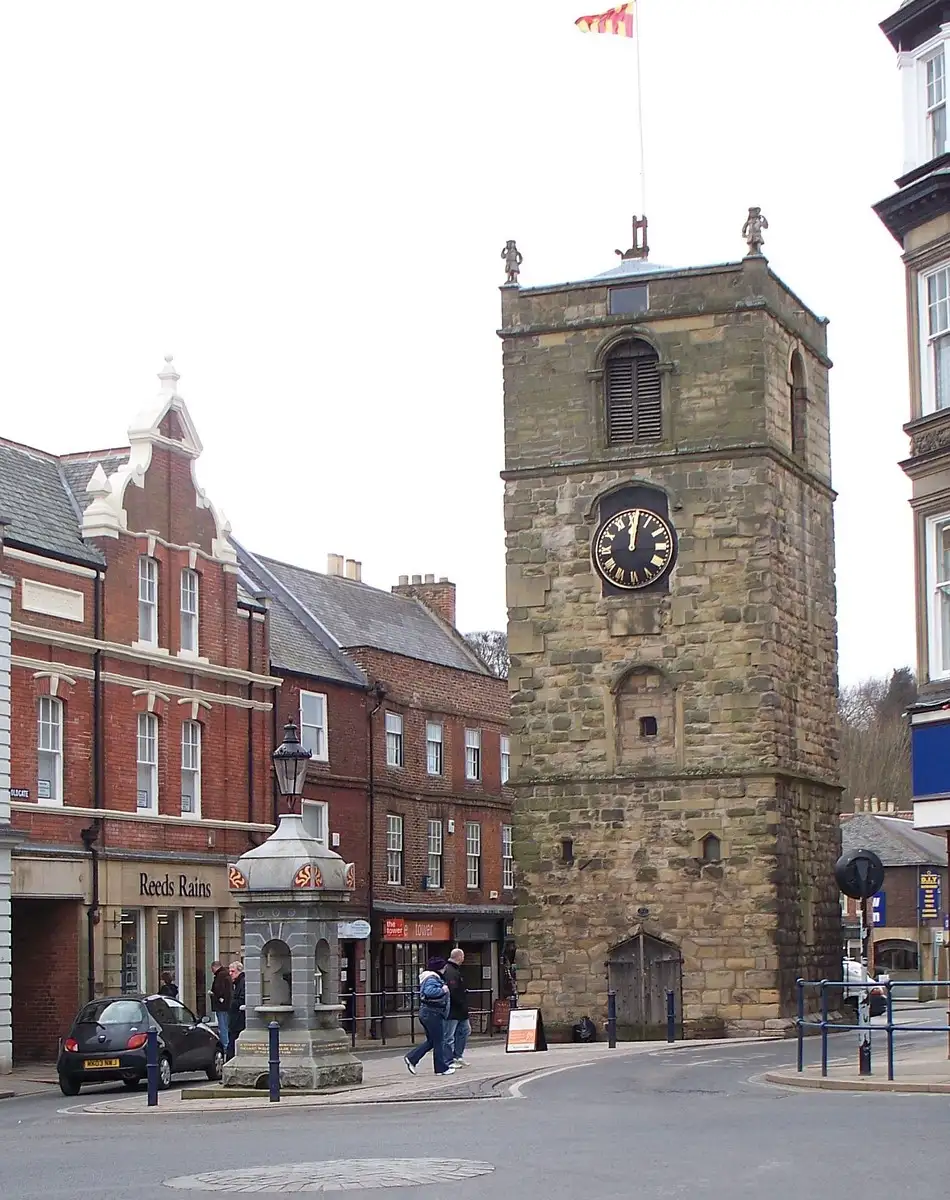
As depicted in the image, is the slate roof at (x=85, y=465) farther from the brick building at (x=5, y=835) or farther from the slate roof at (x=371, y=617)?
the slate roof at (x=371, y=617)

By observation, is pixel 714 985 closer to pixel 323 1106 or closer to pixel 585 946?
pixel 585 946

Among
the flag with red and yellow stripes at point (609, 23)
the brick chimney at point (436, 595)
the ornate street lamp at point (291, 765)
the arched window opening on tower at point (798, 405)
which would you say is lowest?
the ornate street lamp at point (291, 765)

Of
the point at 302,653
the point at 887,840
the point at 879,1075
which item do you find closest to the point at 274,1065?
the point at 879,1075

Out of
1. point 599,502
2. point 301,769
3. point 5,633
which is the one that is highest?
point 599,502

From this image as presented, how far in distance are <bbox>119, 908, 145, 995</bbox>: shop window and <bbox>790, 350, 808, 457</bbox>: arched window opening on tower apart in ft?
52.8

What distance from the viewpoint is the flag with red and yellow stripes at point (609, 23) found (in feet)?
129

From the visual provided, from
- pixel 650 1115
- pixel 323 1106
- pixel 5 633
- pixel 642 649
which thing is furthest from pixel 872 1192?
pixel 642 649

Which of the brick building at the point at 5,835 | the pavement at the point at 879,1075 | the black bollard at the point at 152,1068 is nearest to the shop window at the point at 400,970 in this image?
the brick building at the point at 5,835

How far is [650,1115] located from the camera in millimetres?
19422

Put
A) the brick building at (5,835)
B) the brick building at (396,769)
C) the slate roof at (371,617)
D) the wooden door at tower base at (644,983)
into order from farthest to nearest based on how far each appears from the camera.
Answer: the slate roof at (371,617) < the brick building at (396,769) < the wooden door at tower base at (644,983) < the brick building at (5,835)

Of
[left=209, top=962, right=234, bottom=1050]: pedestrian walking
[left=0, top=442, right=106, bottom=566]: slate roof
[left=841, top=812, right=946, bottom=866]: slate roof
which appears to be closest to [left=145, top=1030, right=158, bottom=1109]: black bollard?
[left=209, top=962, right=234, bottom=1050]: pedestrian walking

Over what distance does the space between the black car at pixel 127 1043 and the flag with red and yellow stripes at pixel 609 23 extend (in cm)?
2018

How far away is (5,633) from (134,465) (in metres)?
6.15

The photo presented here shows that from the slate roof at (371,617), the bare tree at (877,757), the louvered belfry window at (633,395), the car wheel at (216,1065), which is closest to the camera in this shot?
the car wheel at (216,1065)
